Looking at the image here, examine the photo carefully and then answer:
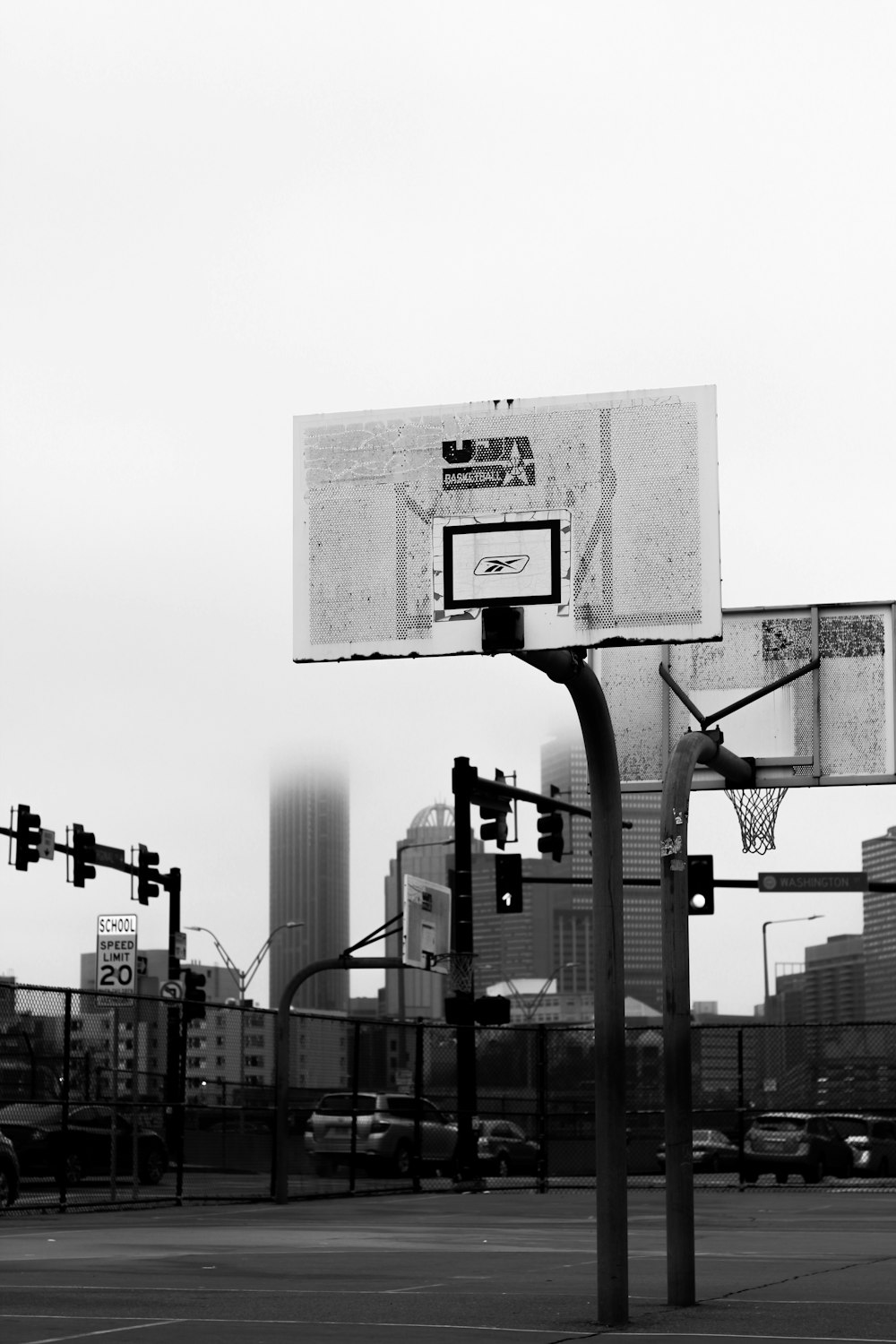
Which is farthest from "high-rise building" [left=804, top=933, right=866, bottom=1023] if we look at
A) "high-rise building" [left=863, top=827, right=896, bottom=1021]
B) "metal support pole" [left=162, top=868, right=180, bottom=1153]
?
"metal support pole" [left=162, top=868, right=180, bottom=1153]

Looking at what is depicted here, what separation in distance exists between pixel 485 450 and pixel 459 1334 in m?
4.51

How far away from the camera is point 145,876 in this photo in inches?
1592

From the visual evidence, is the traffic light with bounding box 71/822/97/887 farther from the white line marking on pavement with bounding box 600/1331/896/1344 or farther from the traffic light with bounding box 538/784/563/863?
the white line marking on pavement with bounding box 600/1331/896/1344

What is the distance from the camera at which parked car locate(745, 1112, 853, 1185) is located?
31.0 m

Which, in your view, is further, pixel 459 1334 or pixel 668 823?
pixel 668 823

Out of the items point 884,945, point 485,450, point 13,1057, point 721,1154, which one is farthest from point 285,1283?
point 884,945

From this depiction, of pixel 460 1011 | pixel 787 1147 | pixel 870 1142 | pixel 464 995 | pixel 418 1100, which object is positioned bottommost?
pixel 870 1142

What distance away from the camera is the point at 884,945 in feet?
439

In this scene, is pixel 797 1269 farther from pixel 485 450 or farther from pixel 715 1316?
pixel 485 450

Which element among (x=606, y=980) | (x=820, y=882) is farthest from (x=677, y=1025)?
(x=820, y=882)

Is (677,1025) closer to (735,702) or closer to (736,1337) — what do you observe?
(736,1337)

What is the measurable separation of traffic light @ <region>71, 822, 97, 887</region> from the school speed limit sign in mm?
4812

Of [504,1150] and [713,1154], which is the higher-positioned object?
[713,1154]

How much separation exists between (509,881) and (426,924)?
62.5 inches
